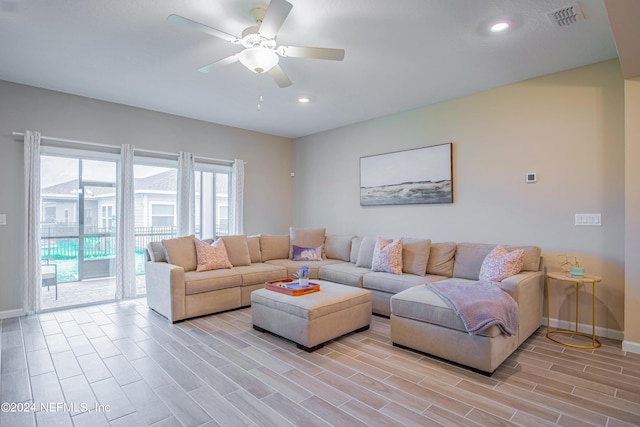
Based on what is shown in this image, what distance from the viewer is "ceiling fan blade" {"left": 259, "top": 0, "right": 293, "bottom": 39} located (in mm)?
2039

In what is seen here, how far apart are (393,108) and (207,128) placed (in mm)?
3063

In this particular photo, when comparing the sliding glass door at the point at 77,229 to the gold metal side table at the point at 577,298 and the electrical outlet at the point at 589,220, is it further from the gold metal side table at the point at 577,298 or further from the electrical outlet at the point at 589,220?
the electrical outlet at the point at 589,220

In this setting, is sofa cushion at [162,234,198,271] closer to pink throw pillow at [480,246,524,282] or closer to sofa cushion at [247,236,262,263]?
sofa cushion at [247,236,262,263]

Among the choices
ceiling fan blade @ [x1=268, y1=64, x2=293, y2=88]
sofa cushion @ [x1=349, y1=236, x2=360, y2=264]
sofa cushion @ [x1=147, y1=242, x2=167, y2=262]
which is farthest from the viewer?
sofa cushion @ [x1=349, y1=236, x2=360, y2=264]

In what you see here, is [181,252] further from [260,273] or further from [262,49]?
[262,49]

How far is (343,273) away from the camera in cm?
445

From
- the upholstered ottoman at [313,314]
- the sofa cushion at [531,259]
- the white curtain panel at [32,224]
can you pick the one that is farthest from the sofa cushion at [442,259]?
the white curtain panel at [32,224]

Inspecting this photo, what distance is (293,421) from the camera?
6.40 feet

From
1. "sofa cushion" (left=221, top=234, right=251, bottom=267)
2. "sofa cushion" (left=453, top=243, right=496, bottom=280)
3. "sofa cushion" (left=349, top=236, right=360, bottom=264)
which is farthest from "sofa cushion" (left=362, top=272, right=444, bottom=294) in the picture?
"sofa cushion" (left=221, top=234, right=251, bottom=267)

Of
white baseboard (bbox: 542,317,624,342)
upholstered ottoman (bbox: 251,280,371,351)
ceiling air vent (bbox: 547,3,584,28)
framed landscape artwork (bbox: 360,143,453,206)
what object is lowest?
white baseboard (bbox: 542,317,624,342)

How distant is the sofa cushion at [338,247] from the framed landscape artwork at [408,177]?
2.33 ft

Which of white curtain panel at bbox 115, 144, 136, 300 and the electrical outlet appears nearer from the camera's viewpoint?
the electrical outlet

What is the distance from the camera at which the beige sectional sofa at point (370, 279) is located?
8.85ft

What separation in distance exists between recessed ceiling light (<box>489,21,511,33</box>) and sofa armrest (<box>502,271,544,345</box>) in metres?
2.14
